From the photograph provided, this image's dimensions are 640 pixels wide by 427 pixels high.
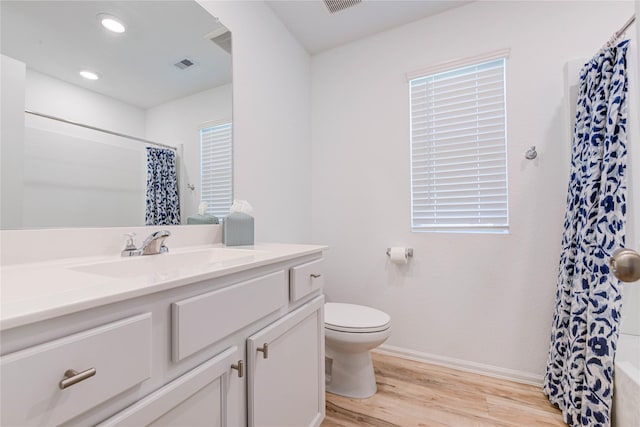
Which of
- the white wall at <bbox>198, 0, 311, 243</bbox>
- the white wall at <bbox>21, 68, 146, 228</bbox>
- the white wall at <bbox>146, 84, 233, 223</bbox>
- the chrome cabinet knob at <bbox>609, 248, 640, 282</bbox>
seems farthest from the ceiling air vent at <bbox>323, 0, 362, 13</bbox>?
the chrome cabinet knob at <bbox>609, 248, 640, 282</bbox>

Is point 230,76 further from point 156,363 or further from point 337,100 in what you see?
point 156,363

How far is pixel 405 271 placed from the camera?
80.7 inches

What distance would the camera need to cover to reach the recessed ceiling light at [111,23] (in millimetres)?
1042

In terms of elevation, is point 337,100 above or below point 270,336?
above

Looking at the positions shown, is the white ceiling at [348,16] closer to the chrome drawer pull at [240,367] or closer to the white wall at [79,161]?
the white wall at [79,161]

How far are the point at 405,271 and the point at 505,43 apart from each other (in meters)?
1.60

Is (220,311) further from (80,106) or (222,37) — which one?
(222,37)

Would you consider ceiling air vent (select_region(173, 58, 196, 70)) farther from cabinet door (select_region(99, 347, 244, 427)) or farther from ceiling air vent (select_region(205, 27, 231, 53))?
cabinet door (select_region(99, 347, 244, 427))

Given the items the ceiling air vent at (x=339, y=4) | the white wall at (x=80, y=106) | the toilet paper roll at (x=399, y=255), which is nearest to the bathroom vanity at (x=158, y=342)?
the white wall at (x=80, y=106)

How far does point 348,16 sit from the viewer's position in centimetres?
198

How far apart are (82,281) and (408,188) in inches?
73.1

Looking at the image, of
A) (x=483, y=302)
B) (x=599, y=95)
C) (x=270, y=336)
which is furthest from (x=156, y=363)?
(x=599, y=95)

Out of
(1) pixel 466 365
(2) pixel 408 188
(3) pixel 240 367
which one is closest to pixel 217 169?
(3) pixel 240 367

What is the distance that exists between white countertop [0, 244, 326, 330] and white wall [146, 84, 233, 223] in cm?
37
